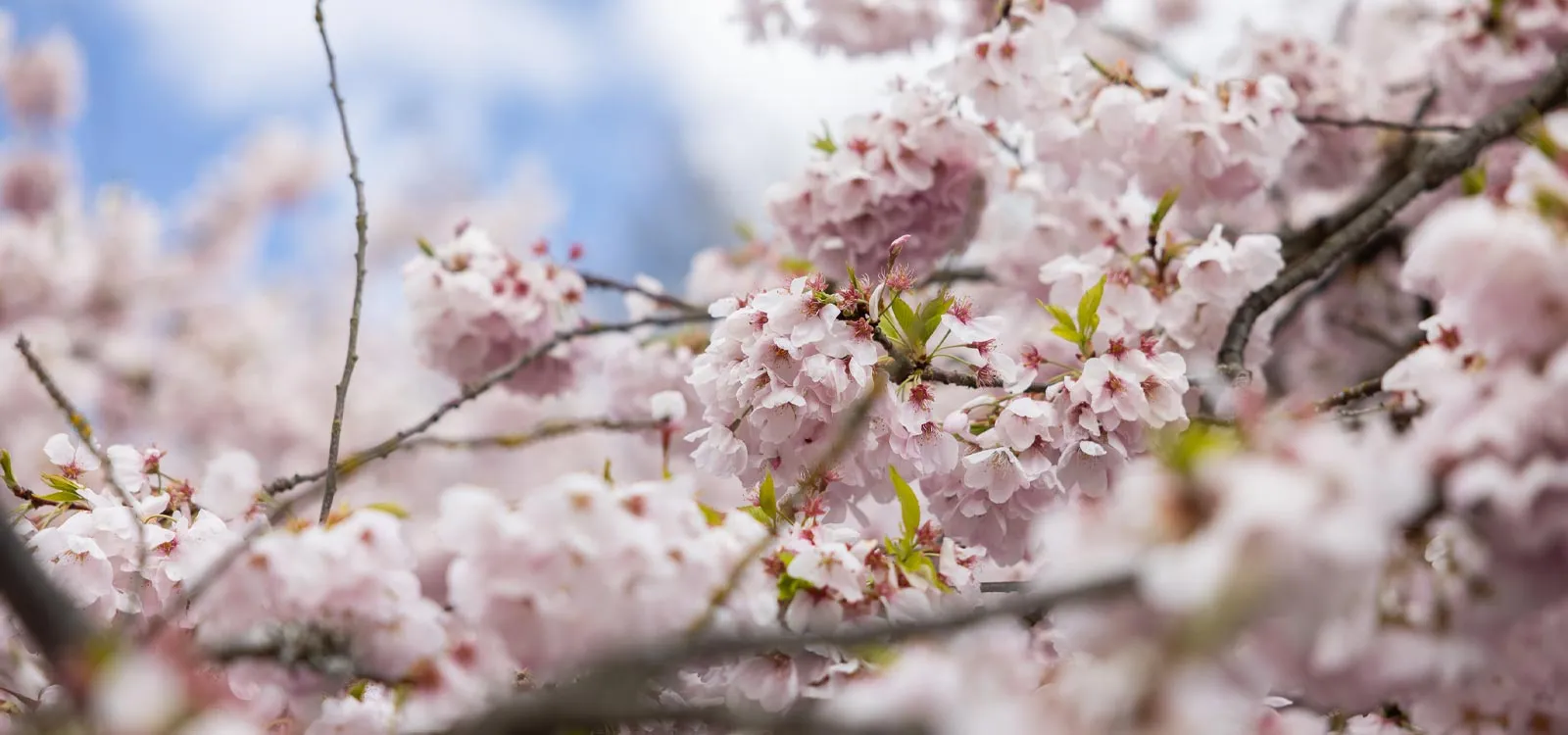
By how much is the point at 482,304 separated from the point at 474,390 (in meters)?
0.17

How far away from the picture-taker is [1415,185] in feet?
4.83

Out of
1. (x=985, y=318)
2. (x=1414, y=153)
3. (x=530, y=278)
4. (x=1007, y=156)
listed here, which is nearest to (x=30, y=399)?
(x=530, y=278)

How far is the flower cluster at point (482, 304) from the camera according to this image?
168 centimetres

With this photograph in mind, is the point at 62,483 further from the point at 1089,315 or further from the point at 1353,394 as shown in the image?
the point at 1353,394

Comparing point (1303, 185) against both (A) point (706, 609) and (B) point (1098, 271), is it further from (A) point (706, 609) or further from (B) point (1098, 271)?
(A) point (706, 609)

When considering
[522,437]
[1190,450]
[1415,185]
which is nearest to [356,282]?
[522,437]

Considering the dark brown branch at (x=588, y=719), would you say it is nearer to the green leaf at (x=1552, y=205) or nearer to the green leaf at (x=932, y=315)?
the green leaf at (x=1552, y=205)

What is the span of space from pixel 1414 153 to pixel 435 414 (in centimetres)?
207

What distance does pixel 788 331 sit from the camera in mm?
1061

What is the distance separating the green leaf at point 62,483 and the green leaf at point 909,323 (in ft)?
3.19

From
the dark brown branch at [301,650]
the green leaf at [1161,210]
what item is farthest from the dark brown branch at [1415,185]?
the dark brown branch at [301,650]

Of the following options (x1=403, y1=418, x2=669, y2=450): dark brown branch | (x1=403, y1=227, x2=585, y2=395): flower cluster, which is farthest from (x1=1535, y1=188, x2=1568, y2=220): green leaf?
(x1=403, y1=227, x2=585, y2=395): flower cluster

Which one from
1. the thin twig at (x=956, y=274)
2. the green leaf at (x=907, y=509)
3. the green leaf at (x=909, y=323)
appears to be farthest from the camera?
the thin twig at (x=956, y=274)

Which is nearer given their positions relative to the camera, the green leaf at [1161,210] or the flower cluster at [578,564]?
the flower cluster at [578,564]
